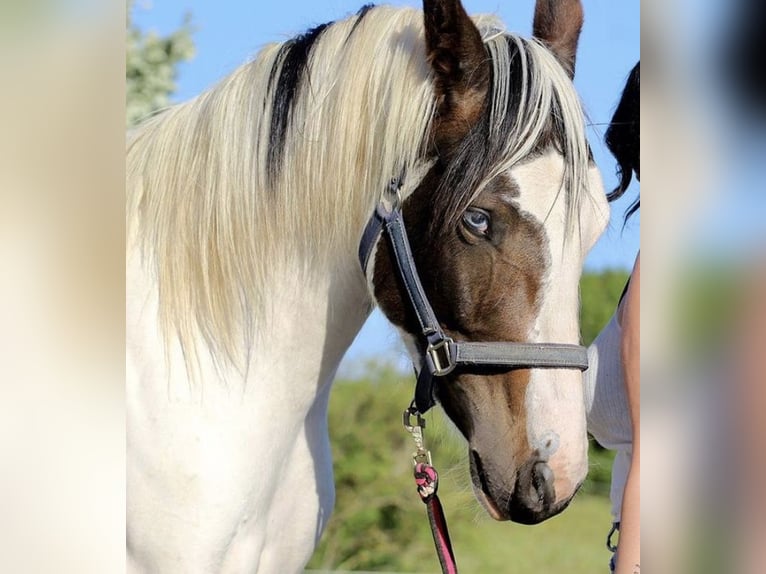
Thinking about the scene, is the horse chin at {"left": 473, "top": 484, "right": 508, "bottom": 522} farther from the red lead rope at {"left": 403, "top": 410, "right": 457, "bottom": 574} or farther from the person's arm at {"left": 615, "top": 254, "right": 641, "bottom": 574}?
the person's arm at {"left": 615, "top": 254, "right": 641, "bottom": 574}

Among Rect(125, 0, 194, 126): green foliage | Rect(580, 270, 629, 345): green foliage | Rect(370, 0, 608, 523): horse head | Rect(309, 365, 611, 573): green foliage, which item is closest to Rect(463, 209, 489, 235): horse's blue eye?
Rect(370, 0, 608, 523): horse head

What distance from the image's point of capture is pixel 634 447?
43.4 inches

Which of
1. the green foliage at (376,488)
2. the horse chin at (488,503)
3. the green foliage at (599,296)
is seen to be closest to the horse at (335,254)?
the horse chin at (488,503)

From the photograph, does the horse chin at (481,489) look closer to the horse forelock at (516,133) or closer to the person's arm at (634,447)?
the person's arm at (634,447)

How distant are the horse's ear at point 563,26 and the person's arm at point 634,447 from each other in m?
0.39

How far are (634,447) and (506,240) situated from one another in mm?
326

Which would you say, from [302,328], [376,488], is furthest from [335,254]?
[376,488]
